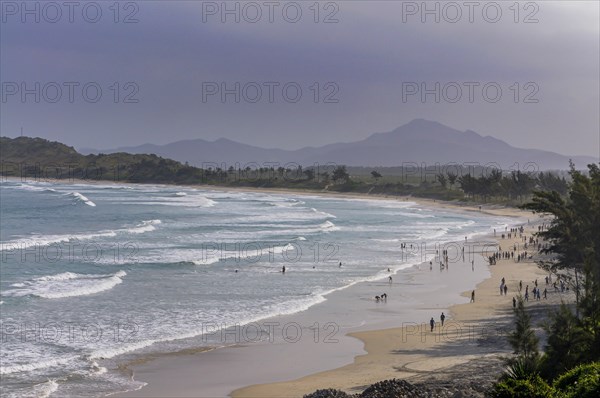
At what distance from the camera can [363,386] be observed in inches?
843

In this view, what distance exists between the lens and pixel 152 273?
40.4 meters

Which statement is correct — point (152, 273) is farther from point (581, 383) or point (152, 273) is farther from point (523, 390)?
point (581, 383)

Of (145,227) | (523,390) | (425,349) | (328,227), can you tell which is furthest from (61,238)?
(523,390)

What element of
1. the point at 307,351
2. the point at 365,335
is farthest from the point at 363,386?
the point at 365,335

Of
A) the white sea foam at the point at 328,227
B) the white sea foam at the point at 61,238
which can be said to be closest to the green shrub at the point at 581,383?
the white sea foam at the point at 61,238

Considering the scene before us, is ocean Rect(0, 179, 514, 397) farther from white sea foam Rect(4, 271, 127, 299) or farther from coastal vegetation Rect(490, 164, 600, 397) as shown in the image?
coastal vegetation Rect(490, 164, 600, 397)

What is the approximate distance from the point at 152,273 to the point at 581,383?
32.2 meters

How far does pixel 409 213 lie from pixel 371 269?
48763 mm

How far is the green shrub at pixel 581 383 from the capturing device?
10.2 metres

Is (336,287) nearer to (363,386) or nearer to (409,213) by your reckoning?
(363,386)

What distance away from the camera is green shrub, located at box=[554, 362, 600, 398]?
1019 centimetres

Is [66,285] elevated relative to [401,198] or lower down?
lower down

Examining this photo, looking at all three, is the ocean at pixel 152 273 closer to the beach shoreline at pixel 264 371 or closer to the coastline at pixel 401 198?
the beach shoreline at pixel 264 371

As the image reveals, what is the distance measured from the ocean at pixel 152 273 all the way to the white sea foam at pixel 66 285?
2.0 inches
